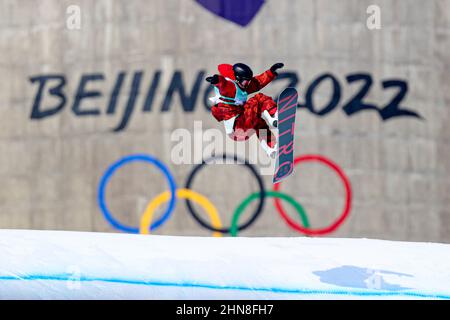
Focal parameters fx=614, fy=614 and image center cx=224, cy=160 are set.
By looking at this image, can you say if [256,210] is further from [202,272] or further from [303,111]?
[202,272]

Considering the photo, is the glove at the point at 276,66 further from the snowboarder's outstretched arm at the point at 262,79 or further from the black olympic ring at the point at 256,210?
the black olympic ring at the point at 256,210

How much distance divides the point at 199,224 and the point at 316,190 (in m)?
2.35

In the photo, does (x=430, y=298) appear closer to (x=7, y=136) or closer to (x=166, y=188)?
(x=166, y=188)

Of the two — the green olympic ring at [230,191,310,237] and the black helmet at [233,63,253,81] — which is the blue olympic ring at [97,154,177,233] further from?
the black helmet at [233,63,253,81]

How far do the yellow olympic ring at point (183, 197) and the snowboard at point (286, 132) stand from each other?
4.35 ft

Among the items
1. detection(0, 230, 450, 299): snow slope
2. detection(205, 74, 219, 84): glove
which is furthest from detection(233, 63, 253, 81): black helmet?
detection(0, 230, 450, 299): snow slope

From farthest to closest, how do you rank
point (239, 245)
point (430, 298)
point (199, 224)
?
point (199, 224) → point (239, 245) → point (430, 298)

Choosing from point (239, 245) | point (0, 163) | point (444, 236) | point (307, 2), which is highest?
point (307, 2)

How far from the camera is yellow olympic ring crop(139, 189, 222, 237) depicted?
11781 mm

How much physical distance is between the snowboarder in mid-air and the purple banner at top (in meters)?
0.93

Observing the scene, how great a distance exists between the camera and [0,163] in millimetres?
12633

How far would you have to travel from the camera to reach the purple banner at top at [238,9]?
39.1 feet
